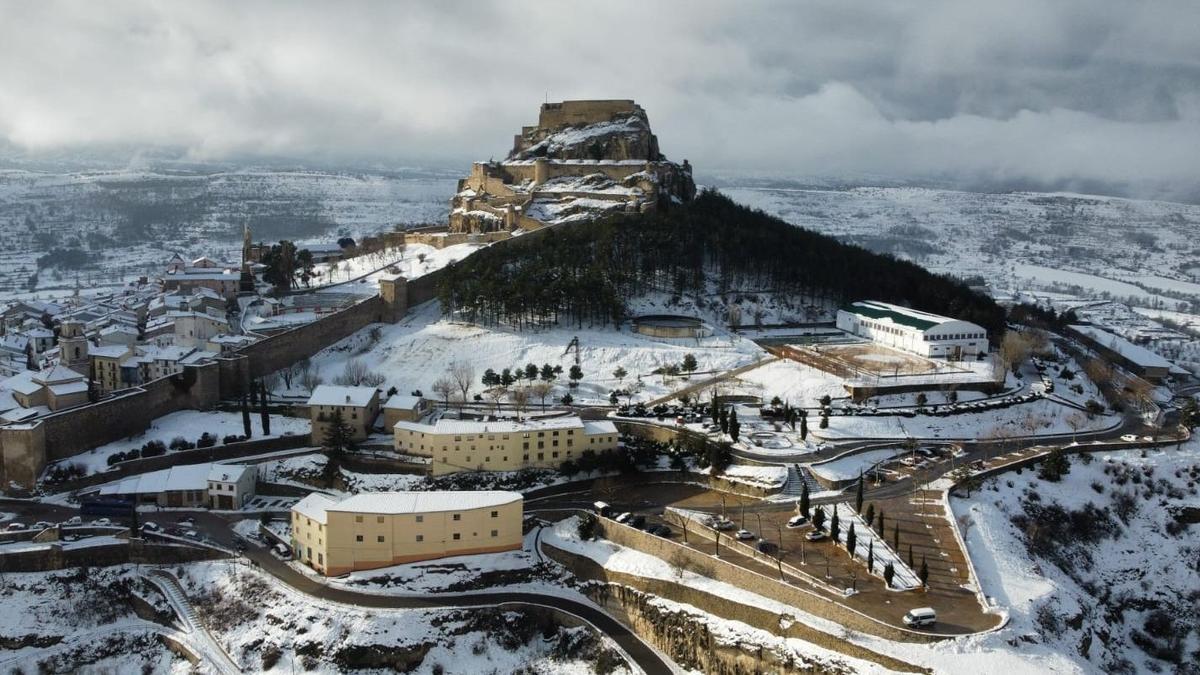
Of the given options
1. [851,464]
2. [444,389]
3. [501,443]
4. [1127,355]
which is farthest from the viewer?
[1127,355]

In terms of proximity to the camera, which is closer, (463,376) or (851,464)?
(851,464)

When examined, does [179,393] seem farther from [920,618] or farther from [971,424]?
[971,424]

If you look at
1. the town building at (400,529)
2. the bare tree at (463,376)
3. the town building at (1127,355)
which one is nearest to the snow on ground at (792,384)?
the bare tree at (463,376)

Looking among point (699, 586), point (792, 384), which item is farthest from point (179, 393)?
point (792, 384)

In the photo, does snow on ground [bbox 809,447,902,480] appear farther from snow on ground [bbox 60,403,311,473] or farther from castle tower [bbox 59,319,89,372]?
castle tower [bbox 59,319,89,372]

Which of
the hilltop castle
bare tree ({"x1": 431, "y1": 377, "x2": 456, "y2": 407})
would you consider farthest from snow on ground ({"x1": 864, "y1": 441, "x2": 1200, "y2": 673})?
the hilltop castle

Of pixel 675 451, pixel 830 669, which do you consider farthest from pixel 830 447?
pixel 830 669

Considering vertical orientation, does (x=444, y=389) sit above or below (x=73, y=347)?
below

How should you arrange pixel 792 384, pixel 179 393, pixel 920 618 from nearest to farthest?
pixel 920 618, pixel 179 393, pixel 792 384
